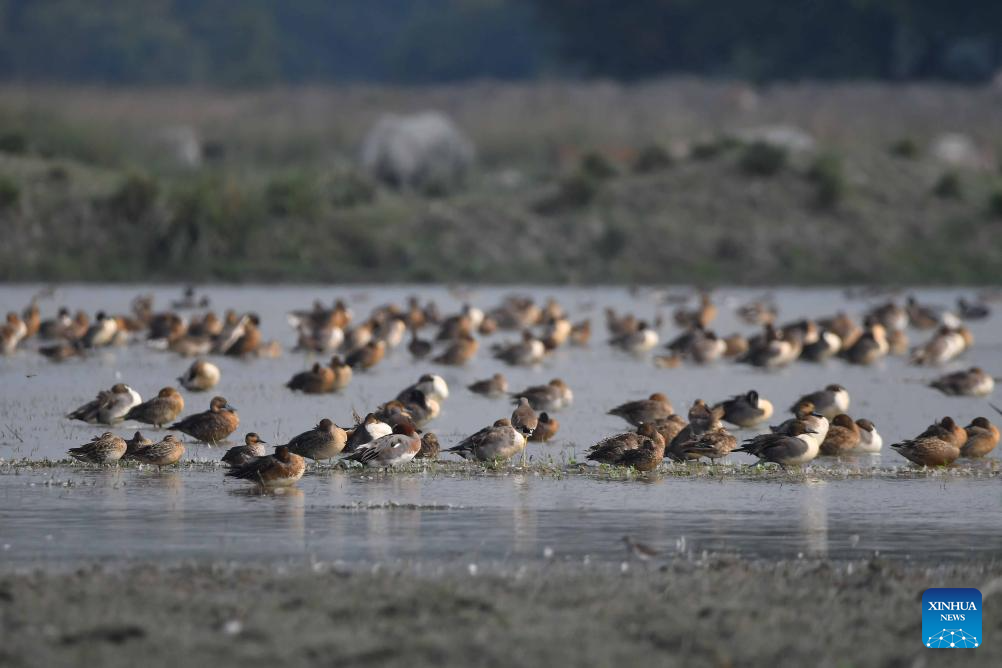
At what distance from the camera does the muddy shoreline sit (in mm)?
8383

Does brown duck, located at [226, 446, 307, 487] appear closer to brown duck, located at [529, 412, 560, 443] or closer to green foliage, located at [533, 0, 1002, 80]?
brown duck, located at [529, 412, 560, 443]

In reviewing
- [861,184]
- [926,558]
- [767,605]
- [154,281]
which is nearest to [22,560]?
[767,605]

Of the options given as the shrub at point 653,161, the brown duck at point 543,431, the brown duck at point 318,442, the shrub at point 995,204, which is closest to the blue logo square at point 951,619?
the brown duck at point 318,442

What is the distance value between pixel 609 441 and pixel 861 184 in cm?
3842

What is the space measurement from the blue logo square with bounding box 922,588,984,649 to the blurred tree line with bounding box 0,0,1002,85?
230ft

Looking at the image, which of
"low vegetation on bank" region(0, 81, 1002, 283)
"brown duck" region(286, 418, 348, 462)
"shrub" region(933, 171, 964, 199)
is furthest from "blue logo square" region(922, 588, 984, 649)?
"shrub" region(933, 171, 964, 199)

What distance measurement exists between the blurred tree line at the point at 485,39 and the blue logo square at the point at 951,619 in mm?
70131

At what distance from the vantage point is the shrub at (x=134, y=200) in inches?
1769

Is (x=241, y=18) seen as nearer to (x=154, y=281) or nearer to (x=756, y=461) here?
(x=154, y=281)

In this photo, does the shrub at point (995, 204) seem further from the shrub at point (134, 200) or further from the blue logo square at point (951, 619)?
the blue logo square at point (951, 619)

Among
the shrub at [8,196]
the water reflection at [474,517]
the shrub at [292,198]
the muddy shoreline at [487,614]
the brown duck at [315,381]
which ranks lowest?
the muddy shoreline at [487,614]

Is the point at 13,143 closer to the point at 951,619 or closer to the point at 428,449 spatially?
the point at 428,449

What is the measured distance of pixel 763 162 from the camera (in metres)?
51.6

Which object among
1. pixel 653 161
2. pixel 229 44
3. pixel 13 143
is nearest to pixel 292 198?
pixel 13 143
